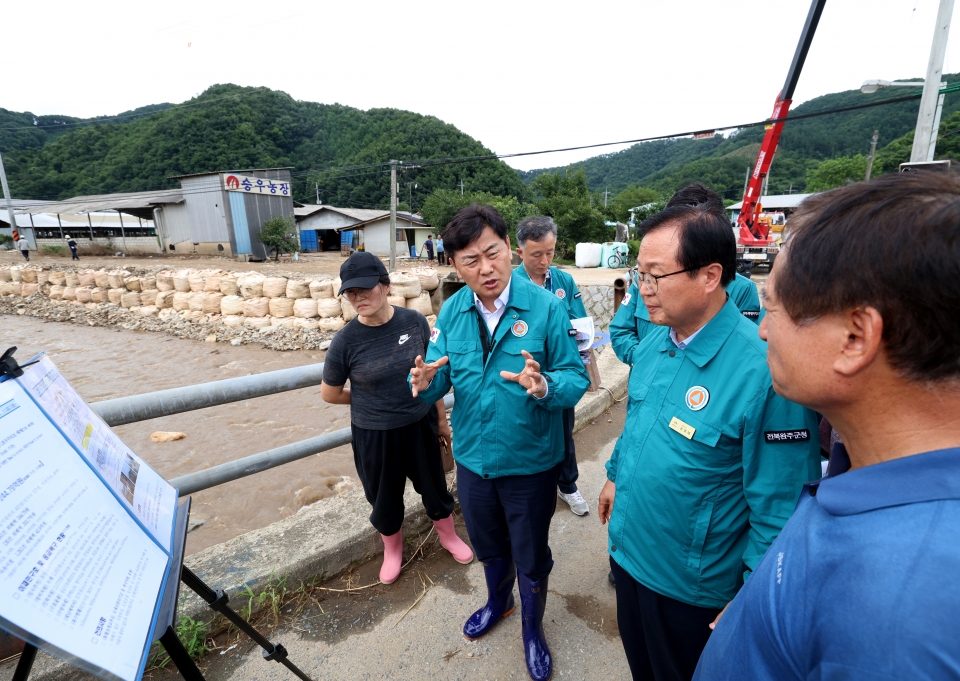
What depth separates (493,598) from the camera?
6.66ft

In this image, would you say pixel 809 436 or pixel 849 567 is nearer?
pixel 849 567

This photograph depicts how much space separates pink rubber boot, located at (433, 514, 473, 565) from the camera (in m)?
2.49

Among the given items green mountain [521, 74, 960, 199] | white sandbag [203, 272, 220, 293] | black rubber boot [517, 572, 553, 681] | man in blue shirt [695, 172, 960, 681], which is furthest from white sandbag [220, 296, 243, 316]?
green mountain [521, 74, 960, 199]

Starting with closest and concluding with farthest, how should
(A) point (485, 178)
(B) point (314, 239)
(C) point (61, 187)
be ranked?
1. (B) point (314, 239)
2. (C) point (61, 187)
3. (A) point (485, 178)

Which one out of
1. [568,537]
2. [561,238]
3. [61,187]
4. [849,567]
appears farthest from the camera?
[61,187]

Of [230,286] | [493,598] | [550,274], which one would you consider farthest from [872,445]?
[230,286]

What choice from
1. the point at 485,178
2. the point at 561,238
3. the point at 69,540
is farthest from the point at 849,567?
the point at 485,178

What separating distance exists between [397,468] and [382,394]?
40 cm

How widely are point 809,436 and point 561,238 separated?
22029mm

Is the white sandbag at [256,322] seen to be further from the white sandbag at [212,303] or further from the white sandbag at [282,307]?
the white sandbag at [212,303]

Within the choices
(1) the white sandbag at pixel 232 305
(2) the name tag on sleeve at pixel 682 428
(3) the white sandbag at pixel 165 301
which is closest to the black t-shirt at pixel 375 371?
(2) the name tag on sleeve at pixel 682 428

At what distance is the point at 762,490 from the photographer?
3.71 feet

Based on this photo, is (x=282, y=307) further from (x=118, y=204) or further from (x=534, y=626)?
(x=118, y=204)

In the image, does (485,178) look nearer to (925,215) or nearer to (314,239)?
(314,239)
